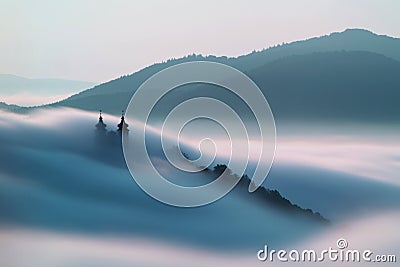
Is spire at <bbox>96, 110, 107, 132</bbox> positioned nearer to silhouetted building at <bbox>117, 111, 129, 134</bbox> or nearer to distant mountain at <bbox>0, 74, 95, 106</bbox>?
silhouetted building at <bbox>117, 111, 129, 134</bbox>

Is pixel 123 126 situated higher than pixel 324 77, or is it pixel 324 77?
pixel 324 77

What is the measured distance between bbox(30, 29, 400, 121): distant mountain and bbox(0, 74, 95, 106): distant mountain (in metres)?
0.16

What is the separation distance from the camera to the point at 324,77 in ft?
7.10

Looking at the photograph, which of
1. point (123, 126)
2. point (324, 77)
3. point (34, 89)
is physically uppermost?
point (324, 77)

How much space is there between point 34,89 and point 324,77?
1.36 metres

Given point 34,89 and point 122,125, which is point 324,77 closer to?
point 122,125

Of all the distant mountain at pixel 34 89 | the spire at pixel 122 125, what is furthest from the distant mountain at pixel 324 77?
the distant mountain at pixel 34 89

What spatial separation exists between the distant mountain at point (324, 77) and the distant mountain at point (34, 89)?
0.54ft

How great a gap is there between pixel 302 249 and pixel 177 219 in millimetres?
577

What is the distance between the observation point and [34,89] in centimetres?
222

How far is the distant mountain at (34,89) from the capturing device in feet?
7.23

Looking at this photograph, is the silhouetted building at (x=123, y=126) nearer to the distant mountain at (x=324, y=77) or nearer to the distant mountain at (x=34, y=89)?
the distant mountain at (x=324, y=77)

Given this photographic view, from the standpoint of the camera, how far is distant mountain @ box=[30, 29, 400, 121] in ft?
7.01

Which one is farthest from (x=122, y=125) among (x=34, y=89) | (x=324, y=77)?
(x=324, y=77)
